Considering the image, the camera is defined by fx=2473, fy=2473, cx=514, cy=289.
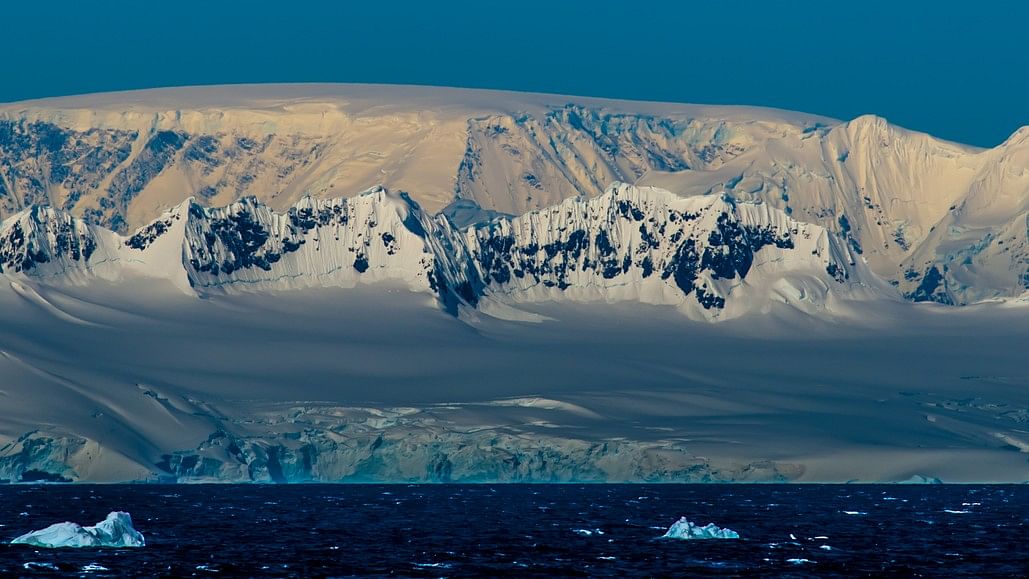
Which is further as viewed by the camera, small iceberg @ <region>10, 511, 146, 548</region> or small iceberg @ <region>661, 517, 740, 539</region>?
small iceberg @ <region>661, 517, 740, 539</region>

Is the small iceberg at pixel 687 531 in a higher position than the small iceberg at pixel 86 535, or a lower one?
higher

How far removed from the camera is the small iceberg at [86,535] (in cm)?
Answer: 18238

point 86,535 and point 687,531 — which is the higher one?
point 687,531

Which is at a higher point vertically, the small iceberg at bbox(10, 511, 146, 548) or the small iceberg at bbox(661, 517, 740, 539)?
the small iceberg at bbox(661, 517, 740, 539)

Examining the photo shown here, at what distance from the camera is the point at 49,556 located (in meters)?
174

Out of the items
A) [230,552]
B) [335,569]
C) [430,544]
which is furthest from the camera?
[430,544]

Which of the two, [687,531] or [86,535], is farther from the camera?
[687,531]

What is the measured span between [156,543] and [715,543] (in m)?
43.6

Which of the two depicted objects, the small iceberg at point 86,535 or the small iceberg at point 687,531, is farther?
the small iceberg at point 687,531

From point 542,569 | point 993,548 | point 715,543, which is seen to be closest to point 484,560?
point 542,569

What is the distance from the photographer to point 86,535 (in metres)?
184

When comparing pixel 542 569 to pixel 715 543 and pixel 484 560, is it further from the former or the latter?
pixel 715 543

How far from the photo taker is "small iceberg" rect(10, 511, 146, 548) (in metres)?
182

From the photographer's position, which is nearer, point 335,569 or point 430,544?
→ point 335,569
